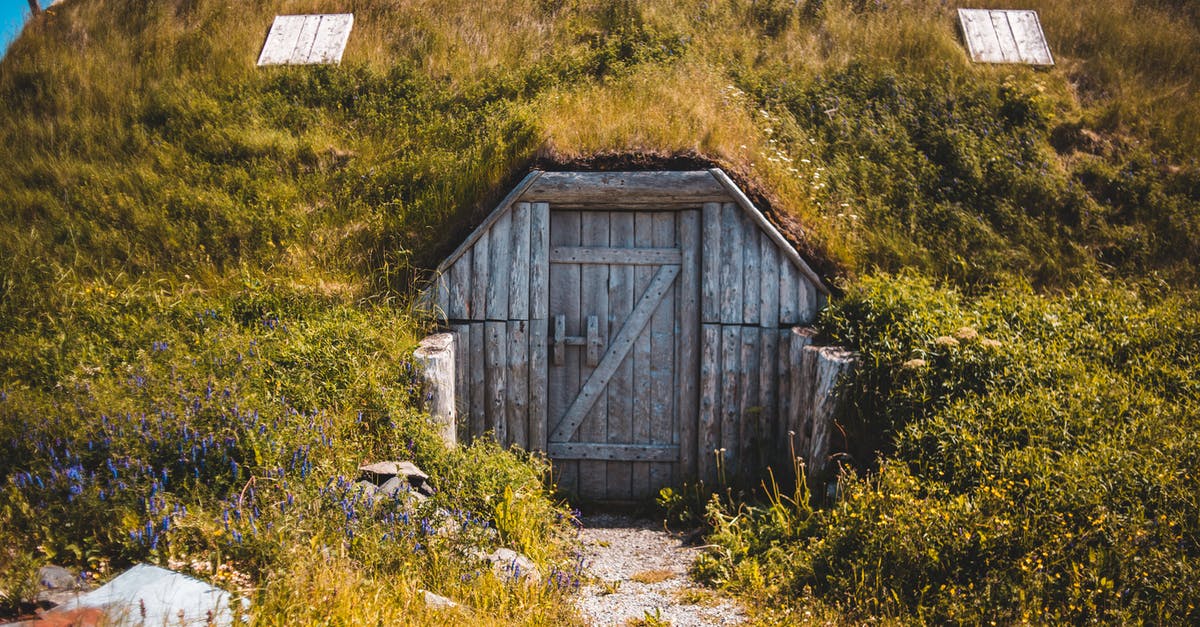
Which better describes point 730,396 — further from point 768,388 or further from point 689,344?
point 689,344

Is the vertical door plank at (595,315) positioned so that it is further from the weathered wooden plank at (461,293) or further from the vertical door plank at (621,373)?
the weathered wooden plank at (461,293)

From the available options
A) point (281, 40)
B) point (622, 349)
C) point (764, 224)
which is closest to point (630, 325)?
point (622, 349)

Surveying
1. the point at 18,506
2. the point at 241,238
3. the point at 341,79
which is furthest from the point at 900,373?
the point at 341,79

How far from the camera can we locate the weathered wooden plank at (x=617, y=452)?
24.1 ft

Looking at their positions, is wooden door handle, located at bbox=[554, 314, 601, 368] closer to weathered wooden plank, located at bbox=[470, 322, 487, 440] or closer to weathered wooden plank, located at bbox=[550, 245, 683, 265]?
weathered wooden plank, located at bbox=[550, 245, 683, 265]

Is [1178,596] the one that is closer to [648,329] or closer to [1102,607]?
[1102,607]

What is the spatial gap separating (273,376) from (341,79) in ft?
18.8

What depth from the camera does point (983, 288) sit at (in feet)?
26.4

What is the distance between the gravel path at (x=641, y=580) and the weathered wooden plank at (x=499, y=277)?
2.03 m

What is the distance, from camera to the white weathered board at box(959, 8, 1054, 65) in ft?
35.5

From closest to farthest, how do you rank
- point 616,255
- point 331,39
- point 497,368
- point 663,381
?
point 497,368 → point 616,255 → point 663,381 → point 331,39

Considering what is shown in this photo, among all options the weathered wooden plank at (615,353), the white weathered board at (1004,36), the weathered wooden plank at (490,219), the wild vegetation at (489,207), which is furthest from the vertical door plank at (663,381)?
the white weathered board at (1004,36)

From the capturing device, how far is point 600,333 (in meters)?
7.39

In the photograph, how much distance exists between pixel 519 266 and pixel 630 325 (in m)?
1.15
